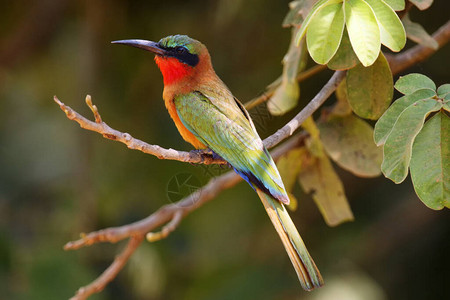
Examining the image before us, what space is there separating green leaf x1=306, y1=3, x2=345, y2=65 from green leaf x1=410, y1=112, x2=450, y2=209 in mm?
320

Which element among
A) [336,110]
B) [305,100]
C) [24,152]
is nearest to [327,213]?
[336,110]

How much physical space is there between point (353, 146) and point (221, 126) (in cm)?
49

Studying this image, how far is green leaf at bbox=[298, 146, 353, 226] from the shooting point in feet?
8.05

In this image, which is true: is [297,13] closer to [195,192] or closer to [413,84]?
[413,84]

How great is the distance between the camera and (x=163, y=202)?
3.83 meters

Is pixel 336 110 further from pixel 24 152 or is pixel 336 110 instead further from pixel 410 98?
pixel 24 152

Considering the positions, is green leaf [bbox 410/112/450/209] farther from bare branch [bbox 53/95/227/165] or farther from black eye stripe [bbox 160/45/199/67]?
black eye stripe [bbox 160/45/199/67]

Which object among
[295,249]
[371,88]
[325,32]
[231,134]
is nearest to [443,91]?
[325,32]

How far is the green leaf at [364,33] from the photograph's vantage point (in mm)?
1599

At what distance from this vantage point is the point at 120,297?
3.95 metres

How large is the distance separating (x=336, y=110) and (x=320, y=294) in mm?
1300

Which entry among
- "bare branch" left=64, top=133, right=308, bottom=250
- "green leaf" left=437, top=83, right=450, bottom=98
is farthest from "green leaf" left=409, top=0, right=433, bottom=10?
"bare branch" left=64, top=133, right=308, bottom=250

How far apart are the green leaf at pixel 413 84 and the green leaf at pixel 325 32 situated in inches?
7.3

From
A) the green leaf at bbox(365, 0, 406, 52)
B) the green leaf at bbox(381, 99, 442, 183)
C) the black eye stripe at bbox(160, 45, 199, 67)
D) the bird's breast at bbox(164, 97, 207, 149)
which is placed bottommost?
the bird's breast at bbox(164, 97, 207, 149)
